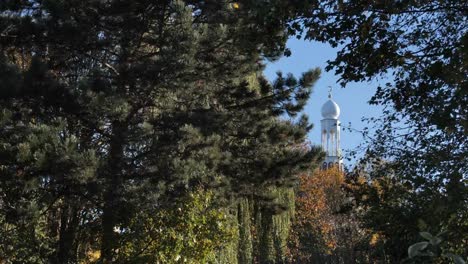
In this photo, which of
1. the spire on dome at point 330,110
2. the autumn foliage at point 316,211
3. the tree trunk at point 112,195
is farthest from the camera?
the spire on dome at point 330,110

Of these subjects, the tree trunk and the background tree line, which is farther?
the tree trunk

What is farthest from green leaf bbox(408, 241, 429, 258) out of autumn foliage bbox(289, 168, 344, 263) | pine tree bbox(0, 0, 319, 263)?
autumn foliage bbox(289, 168, 344, 263)

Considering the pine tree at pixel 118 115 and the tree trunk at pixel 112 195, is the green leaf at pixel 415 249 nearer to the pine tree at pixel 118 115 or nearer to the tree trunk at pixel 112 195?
the pine tree at pixel 118 115

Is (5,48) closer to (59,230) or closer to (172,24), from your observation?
(172,24)

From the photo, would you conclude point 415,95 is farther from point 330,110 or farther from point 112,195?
point 330,110

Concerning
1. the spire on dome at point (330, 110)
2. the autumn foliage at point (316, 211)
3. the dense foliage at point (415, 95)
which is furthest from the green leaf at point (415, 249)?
the spire on dome at point (330, 110)

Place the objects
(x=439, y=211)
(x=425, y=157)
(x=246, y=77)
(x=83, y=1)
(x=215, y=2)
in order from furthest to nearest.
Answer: (x=246, y=77) → (x=215, y=2) → (x=83, y=1) → (x=425, y=157) → (x=439, y=211)

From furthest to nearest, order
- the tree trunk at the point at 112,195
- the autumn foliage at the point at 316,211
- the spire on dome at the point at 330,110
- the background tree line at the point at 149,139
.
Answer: the spire on dome at the point at 330,110
the autumn foliage at the point at 316,211
the tree trunk at the point at 112,195
the background tree line at the point at 149,139

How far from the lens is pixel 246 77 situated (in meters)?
13.8

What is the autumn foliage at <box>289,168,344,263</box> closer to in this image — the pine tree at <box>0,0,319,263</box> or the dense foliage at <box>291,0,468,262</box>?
the pine tree at <box>0,0,319,263</box>

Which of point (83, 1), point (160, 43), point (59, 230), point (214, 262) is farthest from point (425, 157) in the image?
point (59, 230)

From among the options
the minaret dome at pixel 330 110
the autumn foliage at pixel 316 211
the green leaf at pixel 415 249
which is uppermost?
the minaret dome at pixel 330 110

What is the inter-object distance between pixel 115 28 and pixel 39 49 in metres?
1.61

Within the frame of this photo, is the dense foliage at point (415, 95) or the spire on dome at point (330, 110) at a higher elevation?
the spire on dome at point (330, 110)
